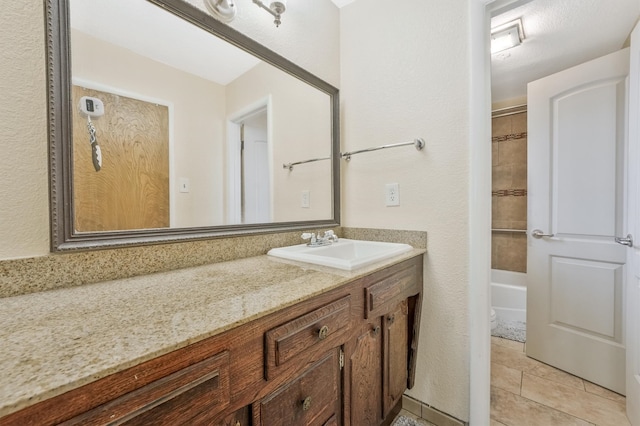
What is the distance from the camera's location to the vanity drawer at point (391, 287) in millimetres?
991

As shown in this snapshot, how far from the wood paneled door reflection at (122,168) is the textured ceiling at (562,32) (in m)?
1.64

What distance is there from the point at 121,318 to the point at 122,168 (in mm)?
549

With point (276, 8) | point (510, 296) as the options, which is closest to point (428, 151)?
point (276, 8)

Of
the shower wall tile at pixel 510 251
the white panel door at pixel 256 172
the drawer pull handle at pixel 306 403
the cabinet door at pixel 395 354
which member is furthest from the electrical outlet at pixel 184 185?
the shower wall tile at pixel 510 251

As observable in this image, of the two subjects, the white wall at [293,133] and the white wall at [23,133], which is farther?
the white wall at [293,133]

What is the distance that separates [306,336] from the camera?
0.72 metres

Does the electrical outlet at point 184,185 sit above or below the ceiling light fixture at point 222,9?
below

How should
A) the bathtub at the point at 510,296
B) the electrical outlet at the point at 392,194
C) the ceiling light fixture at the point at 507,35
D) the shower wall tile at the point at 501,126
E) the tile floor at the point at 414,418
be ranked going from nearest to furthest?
the tile floor at the point at 414,418, the electrical outlet at the point at 392,194, the ceiling light fixture at the point at 507,35, the bathtub at the point at 510,296, the shower wall tile at the point at 501,126

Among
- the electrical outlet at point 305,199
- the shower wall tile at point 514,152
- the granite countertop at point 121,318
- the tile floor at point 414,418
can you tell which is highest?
the shower wall tile at point 514,152

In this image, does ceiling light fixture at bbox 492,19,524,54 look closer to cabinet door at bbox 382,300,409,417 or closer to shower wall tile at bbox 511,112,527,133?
shower wall tile at bbox 511,112,527,133

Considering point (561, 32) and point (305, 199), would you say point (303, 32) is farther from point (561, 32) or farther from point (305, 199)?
point (561, 32)

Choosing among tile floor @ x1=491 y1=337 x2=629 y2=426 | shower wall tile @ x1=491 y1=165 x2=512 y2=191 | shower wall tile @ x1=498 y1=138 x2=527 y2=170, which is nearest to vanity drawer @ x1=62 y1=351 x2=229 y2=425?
tile floor @ x1=491 y1=337 x2=629 y2=426

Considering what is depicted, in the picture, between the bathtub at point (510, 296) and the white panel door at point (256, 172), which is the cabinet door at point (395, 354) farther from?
the bathtub at point (510, 296)

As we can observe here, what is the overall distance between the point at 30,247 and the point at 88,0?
2.40 feet
